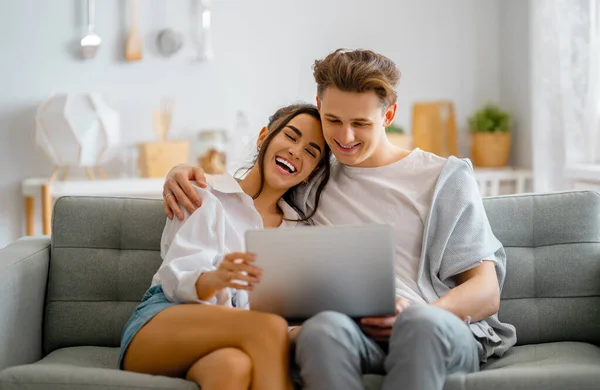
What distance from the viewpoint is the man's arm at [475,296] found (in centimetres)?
200

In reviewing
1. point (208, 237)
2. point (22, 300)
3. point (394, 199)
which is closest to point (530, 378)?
point (394, 199)

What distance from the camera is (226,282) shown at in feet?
6.00

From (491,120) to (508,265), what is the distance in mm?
2263

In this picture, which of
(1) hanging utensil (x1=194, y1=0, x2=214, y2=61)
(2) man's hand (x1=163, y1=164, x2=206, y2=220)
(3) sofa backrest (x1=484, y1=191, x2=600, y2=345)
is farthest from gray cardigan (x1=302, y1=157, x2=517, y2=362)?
(1) hanging utensil (x1=194, y1=0, x2=214, y2=61)

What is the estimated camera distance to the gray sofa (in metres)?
2.24

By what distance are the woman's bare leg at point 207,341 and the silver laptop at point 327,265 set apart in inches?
2.6

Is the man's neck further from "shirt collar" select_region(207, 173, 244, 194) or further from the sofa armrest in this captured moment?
the sofa armrest

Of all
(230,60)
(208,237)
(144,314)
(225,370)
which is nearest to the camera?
(225,370)

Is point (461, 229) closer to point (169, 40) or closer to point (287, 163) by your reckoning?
point (287, 163)

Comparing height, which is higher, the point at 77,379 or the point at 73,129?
the point at 73,129

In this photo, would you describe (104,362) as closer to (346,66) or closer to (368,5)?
(346,66)

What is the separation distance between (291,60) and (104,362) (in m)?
2.64

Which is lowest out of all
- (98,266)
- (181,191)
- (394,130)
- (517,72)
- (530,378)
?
(530,378)

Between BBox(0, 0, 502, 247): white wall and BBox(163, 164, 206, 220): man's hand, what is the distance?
7.29ft
